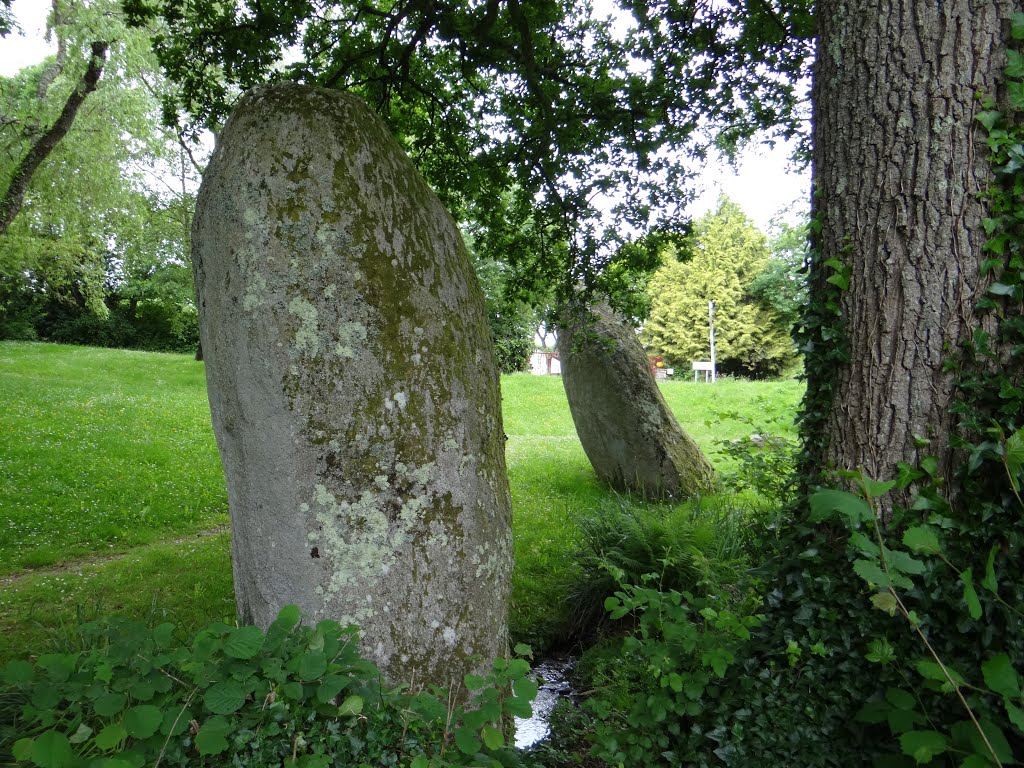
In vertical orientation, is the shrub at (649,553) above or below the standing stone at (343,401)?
below

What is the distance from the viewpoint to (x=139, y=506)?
8.13 m

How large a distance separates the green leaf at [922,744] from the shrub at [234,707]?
45.4 inches

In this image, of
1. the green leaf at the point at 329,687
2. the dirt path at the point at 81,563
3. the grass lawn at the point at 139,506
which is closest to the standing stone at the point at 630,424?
the grass lawn at the point at 139,506

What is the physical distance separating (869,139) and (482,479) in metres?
2.33

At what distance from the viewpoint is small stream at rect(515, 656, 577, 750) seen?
12.9ft

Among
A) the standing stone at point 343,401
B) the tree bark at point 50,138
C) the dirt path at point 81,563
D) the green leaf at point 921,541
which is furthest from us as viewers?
the tree bark at point 50,138

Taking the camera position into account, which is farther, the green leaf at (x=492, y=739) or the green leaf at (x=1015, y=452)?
the green leaf at (x=492, y=739)

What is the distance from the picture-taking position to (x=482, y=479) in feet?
10.8

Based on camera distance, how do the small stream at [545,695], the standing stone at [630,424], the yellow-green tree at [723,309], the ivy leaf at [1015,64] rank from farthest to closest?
1. the yellow-green tree at [723,309]
2. the standing stone at [630,424]
3. the small stream at [545,695]
4. the ivy leaf at [1015,64]

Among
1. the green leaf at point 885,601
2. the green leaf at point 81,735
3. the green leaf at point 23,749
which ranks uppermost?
the green leaf at point 885,601

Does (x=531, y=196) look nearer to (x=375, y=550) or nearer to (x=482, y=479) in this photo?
(x=482, y=479)

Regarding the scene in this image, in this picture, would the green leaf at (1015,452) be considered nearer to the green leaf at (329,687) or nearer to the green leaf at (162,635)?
the green leaf at (329,687)

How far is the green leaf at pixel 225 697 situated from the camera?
2018 mm

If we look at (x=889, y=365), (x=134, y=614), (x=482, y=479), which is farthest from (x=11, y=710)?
(x=889, y=365)
